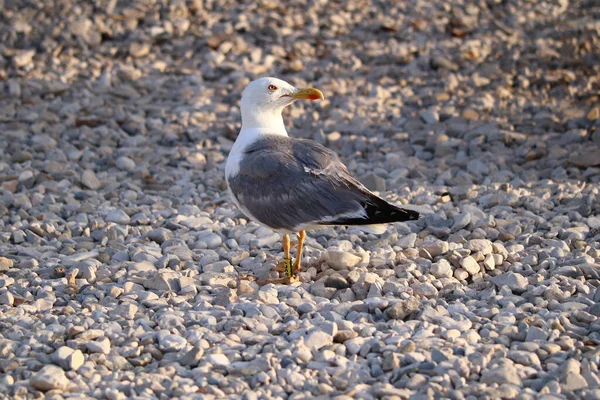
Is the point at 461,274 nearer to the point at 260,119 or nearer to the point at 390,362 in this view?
the point at 390,362

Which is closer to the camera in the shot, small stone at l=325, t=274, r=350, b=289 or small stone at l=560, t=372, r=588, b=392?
small stone at l=560, t=372, r=588, b=392

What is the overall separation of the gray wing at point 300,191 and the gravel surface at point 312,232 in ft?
1.41

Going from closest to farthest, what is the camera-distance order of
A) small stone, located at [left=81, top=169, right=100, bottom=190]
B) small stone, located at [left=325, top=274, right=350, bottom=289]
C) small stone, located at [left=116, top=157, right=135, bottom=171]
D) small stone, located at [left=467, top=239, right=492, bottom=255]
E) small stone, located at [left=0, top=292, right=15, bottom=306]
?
1. small stone, located at [left=0, top=292, right=15, bottom=306]
2. small stone, located at [left=325, top=274, right=350, bottom=289]
3. small stone, located at [left=467, top=239, right=492, bottom=255]
4. small stone, located at [left=81, top=169, right=100, bottom=190]
5. small stone, located at [left=116, top=157, right=135, bottom=171]

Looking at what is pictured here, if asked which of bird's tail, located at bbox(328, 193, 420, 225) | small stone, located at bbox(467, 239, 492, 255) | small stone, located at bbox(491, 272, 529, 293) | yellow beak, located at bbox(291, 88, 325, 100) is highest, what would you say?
yellow beak, located at bbox(291, 88, 325, 100)

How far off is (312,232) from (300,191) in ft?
4.07

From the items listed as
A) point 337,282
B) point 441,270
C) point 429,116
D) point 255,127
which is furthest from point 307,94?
point 429,116

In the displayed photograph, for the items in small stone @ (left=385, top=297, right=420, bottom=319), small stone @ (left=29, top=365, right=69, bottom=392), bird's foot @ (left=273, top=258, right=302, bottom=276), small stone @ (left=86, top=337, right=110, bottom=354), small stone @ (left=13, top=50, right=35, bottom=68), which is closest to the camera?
small stone @ (left=29, top=365, right=69, bottom=392)

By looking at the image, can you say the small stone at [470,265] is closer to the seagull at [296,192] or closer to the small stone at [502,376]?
the seagull at [296,192]

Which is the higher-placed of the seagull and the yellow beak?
the yellow beak

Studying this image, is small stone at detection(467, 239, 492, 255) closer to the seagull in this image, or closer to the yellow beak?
the seagull

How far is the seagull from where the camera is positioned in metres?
5.34

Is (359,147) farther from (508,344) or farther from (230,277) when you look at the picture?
(508,344)

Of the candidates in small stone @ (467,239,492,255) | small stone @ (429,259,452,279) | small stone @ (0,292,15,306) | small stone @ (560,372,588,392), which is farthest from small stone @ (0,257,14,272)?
small stone @ (560,372,588,392)

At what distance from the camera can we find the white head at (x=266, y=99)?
605cm
